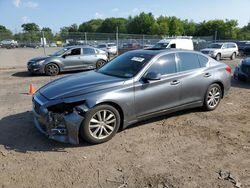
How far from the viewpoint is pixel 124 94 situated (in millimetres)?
5027

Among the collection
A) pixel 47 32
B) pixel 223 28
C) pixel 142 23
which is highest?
pixel 142 23

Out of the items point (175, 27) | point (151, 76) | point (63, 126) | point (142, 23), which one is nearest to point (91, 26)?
point (142, 23)

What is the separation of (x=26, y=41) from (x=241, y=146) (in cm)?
3595

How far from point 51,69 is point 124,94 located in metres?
8.83

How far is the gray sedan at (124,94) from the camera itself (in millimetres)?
4590

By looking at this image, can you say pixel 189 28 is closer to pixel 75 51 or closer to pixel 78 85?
pixel 75 51

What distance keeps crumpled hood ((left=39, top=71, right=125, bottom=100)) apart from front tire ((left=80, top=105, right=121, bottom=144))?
15.3 inches

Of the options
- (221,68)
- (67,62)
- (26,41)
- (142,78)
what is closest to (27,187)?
(142,78)

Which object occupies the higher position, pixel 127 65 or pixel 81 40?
pixel 81 40

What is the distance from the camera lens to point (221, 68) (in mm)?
6883

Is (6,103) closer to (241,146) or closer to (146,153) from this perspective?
(146,153)

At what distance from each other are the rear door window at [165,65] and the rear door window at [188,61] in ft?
0.72

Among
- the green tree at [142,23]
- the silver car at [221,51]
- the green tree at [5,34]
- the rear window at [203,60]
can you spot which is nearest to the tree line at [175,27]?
the green tree at [142,23]

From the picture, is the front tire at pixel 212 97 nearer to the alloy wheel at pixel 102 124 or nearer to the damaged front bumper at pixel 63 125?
the alloy wheel at pixel 102 124
